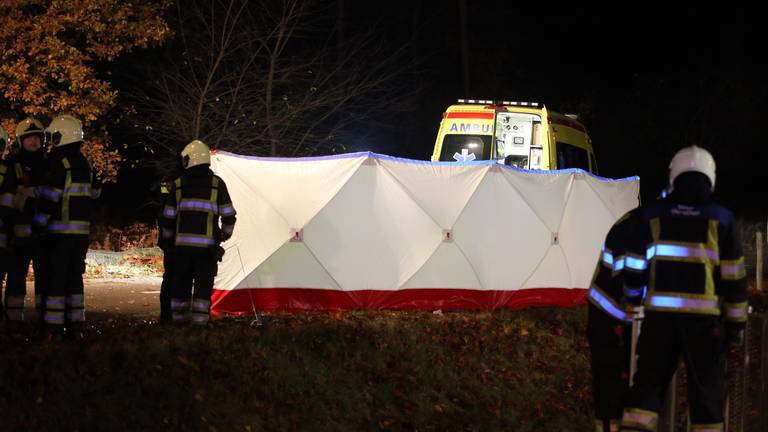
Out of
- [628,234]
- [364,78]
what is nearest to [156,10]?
[364,78]

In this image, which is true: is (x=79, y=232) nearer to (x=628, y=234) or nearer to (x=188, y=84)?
(x=628, y=234)

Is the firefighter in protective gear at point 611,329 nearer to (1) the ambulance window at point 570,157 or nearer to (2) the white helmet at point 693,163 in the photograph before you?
(2) the white helmet at point 693,163

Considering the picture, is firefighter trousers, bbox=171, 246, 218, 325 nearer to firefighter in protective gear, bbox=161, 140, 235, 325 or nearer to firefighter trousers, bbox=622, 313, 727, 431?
firefighter in protective gear, bbox=161, 140, 235, 325

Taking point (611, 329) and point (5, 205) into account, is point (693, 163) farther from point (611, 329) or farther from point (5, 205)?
point (5, 205)

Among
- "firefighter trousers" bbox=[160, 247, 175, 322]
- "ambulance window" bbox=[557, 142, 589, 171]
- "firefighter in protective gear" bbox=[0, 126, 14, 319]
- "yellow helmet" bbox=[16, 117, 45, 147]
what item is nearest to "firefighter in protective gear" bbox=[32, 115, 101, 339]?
"firefighter in protective gear" bbox=[0, 126, 14, 319]

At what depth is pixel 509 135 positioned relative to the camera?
54.1 ft

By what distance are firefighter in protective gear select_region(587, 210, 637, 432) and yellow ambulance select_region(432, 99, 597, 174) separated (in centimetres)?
968

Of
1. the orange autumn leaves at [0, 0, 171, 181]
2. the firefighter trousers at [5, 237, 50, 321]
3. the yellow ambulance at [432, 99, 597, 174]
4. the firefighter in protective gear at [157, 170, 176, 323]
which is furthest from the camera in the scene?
the orange autumn leaves at [0, 0, 171, 181]

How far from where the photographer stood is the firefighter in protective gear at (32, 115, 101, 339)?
7812 millimetres

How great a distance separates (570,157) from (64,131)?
1052 centimetres

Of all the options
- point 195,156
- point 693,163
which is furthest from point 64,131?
point 693,163

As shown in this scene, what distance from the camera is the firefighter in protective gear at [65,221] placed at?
308 inches

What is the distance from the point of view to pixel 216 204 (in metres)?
8.67

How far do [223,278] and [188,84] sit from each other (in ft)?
37.4
